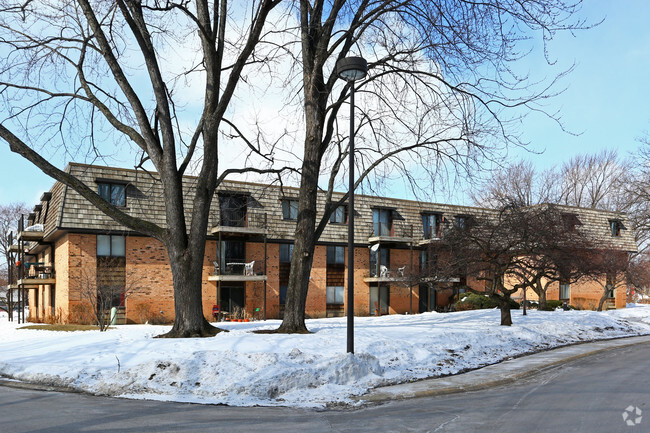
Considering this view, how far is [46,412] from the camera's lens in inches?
294

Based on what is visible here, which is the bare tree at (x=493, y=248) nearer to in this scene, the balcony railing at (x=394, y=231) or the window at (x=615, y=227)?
the balcony railing at (x=394, y=231)

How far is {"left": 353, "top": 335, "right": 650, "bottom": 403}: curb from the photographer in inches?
357

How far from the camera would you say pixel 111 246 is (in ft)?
86.5

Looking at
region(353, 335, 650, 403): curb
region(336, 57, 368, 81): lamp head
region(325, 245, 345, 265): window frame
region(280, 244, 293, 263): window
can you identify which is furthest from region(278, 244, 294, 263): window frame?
region(336, 57, 368, 81): lamp head

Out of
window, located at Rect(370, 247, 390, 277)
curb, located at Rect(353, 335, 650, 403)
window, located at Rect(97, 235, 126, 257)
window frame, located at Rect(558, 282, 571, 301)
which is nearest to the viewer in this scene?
curb, located at Rect(353, 335, 650, 403)

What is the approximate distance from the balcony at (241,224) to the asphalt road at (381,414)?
1826cm

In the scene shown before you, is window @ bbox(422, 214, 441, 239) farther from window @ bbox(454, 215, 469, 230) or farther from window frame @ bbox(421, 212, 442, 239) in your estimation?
window @ bbox(454, 215, 469, 230)

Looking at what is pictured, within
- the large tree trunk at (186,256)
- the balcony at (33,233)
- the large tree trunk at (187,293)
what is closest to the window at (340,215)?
the balcony at (33,233)

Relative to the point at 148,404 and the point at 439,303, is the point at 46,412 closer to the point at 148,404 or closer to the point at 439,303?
the point at 148,404

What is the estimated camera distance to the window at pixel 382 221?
3419 centimetres

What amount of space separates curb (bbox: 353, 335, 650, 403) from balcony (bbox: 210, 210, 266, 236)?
17230 mm

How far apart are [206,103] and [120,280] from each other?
52.3 ft

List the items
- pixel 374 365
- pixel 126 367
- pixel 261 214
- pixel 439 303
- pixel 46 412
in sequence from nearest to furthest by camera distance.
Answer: pixel 46 412, pixel 126 367, pixel 374 365, pixel 261 214, pixel 439 303

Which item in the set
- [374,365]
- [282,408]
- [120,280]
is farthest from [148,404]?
[120,280]
